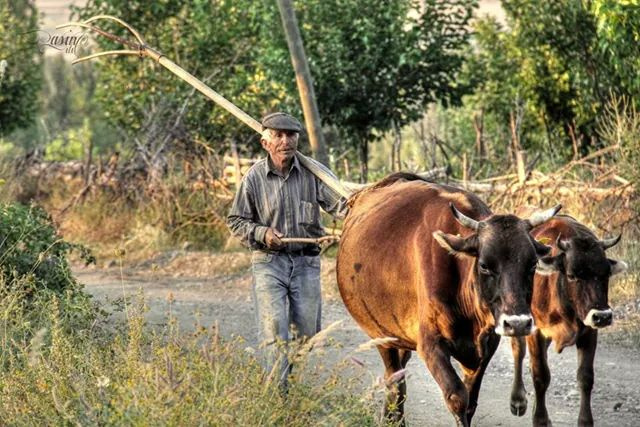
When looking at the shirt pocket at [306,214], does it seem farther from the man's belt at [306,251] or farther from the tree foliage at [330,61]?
the tree foliage at [330,61]

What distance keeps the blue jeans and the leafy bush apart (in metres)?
2.53

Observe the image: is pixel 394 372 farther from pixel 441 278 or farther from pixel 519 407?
pixel 441 278

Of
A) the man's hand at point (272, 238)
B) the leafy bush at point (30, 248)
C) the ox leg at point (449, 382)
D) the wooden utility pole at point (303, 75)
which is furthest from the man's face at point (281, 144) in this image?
the wooden utility pole at point (303, 75)

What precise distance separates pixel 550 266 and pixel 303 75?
8.47 metres

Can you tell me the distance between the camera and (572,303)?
9.23 metres

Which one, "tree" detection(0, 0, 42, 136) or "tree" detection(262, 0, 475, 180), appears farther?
"tree" detection(0, 0, 42, 136)

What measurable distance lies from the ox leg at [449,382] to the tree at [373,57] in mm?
13490

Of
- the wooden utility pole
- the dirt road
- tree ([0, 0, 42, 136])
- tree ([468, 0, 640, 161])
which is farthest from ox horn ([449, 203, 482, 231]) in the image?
tree ([0, 0, 42, 136])

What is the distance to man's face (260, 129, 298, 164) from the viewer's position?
8.34m

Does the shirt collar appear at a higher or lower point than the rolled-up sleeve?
higher

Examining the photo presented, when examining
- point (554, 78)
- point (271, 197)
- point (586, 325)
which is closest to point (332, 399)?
point (271, 197)

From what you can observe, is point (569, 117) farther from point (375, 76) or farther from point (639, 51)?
point (639, 51)

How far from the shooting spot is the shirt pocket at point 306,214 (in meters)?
8.46

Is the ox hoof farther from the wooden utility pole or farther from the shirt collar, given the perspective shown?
the wooden utility pole
